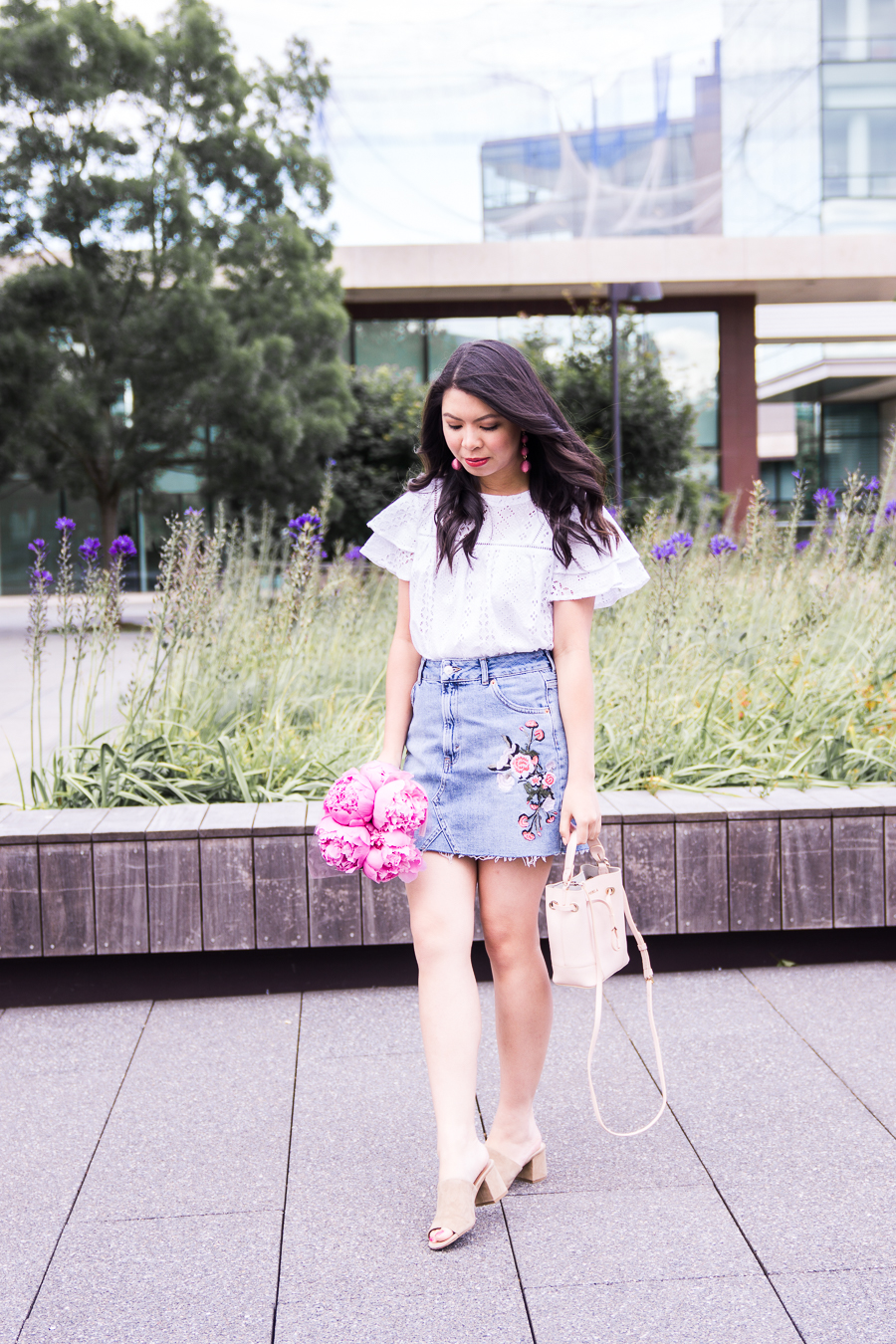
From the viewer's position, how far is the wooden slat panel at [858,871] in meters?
3.67

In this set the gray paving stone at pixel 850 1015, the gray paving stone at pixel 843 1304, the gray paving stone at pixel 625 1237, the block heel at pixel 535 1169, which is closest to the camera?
the gray paving stone at pixel 843 1304

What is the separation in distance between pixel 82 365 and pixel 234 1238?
15.4 meters

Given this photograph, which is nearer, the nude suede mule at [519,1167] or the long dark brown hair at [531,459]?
the long dark brown hair at [531,459]

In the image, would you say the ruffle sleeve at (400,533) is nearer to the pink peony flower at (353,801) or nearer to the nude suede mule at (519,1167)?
the pink peony flower at (353,801)

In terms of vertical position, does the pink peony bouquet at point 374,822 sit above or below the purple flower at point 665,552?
below

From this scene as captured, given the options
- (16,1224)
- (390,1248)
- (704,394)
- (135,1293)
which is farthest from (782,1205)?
(704,394)

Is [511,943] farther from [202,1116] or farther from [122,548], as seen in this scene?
[122,548]

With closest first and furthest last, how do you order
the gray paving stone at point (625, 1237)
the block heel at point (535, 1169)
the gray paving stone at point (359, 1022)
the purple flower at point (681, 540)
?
the gray paving stone at point (625, 1237) → the block heel at point (535, 1169) → the gray paving stone at point (359, 1022) → the purple flower at point (681, 540)

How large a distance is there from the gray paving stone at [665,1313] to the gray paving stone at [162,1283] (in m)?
0.47

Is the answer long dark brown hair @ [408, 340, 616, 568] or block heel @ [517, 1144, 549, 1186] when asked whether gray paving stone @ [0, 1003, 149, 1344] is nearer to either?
block heel @ [517, 1144, 549, 1186]

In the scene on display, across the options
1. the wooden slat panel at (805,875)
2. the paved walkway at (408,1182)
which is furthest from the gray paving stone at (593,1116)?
the wooden slat panel at (805,875)

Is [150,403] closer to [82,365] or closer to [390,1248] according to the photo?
[82,365]

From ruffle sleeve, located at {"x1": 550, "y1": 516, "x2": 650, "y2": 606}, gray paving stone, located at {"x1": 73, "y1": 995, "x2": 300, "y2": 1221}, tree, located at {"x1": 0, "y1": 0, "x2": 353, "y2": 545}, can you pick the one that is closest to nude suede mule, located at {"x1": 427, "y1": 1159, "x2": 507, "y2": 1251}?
gray paving stone, located at {"x1": 73, "y1": 995, "x2": 300, "y2": 1221}

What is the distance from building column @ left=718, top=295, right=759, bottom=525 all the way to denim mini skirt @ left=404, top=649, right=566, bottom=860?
76.3 ft
